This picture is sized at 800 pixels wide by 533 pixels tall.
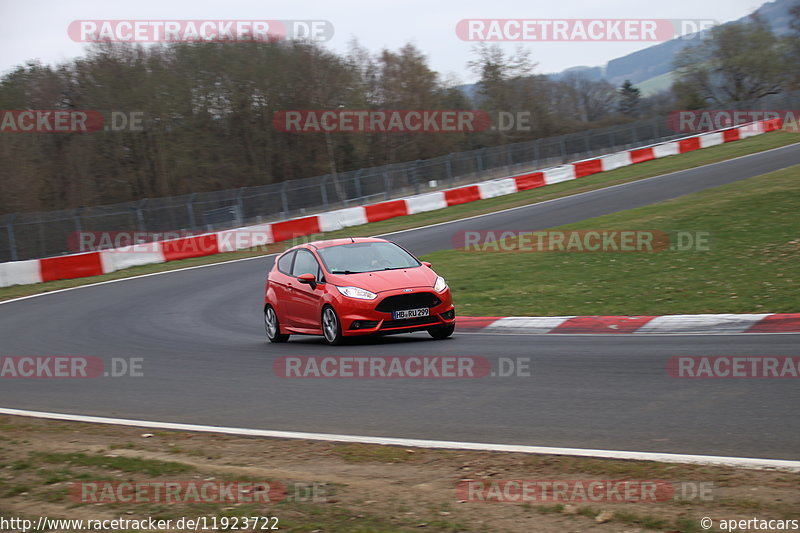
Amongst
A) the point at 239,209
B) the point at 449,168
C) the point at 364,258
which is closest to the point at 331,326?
the point at 364,258

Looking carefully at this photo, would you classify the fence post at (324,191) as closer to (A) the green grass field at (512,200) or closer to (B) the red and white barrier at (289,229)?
(B) the red and white barrier at (289,229)

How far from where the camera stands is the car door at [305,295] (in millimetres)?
12344

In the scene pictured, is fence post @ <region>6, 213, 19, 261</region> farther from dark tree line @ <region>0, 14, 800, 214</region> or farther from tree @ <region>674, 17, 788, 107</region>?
tree @ <region>674, 17, 788, 107</region>

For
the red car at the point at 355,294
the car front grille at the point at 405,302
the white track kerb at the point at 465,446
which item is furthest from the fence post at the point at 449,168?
the white track kerb at the point at 465,446

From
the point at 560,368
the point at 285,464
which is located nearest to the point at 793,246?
the point at 560,368

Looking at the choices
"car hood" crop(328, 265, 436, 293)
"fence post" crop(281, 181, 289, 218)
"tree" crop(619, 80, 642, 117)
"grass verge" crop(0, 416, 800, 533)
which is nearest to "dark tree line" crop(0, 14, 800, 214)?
"fence post" crop(281, 181, 289, 218)

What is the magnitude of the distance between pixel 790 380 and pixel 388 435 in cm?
355

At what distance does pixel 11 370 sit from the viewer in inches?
461

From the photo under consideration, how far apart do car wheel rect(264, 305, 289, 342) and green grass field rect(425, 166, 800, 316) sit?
303 centimetres

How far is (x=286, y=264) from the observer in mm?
13703

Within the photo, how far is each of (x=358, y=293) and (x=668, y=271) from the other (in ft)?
19.8

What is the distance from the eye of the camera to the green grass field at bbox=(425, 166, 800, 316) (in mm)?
12508

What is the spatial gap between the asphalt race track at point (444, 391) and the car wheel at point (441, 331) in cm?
14

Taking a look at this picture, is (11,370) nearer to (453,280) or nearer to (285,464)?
(285,464)
